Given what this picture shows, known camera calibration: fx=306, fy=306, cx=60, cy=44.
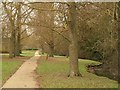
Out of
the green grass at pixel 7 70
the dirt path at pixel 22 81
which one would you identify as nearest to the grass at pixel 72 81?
the dirt path at pixel 22 81

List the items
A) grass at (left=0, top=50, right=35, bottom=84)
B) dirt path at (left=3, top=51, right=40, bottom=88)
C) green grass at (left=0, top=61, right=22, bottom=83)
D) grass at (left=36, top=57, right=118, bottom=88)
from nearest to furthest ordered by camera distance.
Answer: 1. grass at (left=36, top=57, right=118, bottom=88)
2. dirt path at (left=3, top=51, right=40, bottom=88)
3. green grass at (left=0, top=61, right=22, bottom=83)
4. grass at (left=0, top=50, right=35, bottom=84)

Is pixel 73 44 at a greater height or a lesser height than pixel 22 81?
greater

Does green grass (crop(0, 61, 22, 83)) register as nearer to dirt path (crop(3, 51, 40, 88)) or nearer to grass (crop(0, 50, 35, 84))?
grass (crop(0, 50, 35, 84))

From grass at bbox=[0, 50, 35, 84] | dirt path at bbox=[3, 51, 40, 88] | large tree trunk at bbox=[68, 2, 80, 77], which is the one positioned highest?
large tree trunk at bbox=[68, 2, 80, 77]

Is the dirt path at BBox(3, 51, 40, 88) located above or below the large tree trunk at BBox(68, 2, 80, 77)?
below

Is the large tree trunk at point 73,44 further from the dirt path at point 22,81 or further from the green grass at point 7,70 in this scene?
the green grass at point 7,70

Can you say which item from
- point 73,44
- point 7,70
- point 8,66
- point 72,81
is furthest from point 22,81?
point 8,66

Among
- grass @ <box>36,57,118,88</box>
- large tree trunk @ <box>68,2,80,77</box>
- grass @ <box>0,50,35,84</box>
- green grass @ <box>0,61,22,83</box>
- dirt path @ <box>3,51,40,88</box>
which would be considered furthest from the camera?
grass @ <box>0,50,35,84</box>

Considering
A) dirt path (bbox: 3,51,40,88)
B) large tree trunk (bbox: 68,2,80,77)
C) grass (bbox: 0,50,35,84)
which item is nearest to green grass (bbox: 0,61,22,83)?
grass (bbox: 0,50,35,84)

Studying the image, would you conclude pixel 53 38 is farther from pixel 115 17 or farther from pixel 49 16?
pixel 115 17

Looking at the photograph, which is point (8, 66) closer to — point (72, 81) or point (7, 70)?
point (7, 70)

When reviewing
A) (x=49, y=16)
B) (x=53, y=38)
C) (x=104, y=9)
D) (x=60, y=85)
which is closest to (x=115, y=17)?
(x=104, y=9)

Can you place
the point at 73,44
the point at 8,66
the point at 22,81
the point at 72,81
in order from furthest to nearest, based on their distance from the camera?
the point at 8,66 → the point at 73,44 → the point at 22,81 → the point at 72,81

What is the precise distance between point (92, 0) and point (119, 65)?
21.6 ft
